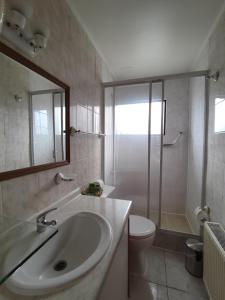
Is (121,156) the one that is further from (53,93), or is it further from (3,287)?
(3,287)

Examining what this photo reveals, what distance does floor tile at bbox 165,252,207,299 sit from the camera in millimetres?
1405

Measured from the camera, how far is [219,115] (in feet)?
4.68

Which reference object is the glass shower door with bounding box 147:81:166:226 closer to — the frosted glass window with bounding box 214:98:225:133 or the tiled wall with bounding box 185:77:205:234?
the tiled wall with bounding box 185:77:205:234

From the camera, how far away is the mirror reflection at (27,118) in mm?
788

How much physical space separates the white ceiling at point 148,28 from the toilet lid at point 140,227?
6.63 feet

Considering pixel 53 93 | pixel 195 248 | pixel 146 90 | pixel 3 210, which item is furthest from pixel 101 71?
pixel 195 248

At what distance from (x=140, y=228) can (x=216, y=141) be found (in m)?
1.16

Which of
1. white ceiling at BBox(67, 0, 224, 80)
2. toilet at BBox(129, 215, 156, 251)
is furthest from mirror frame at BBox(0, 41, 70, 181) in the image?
toilet at BBox(129, 215, 156, 251)

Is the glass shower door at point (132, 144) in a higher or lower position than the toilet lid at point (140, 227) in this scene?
higher

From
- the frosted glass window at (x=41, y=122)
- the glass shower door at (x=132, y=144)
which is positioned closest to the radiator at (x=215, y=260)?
the glass shower door at (x=132, y=144)

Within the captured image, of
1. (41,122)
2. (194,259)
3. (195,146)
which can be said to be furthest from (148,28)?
(194,259)

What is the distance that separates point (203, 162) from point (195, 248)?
0.90 m

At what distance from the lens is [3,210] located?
0.77 meters

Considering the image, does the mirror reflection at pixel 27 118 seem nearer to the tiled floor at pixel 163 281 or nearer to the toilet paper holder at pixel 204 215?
the tiled floor at pixel 163 281
